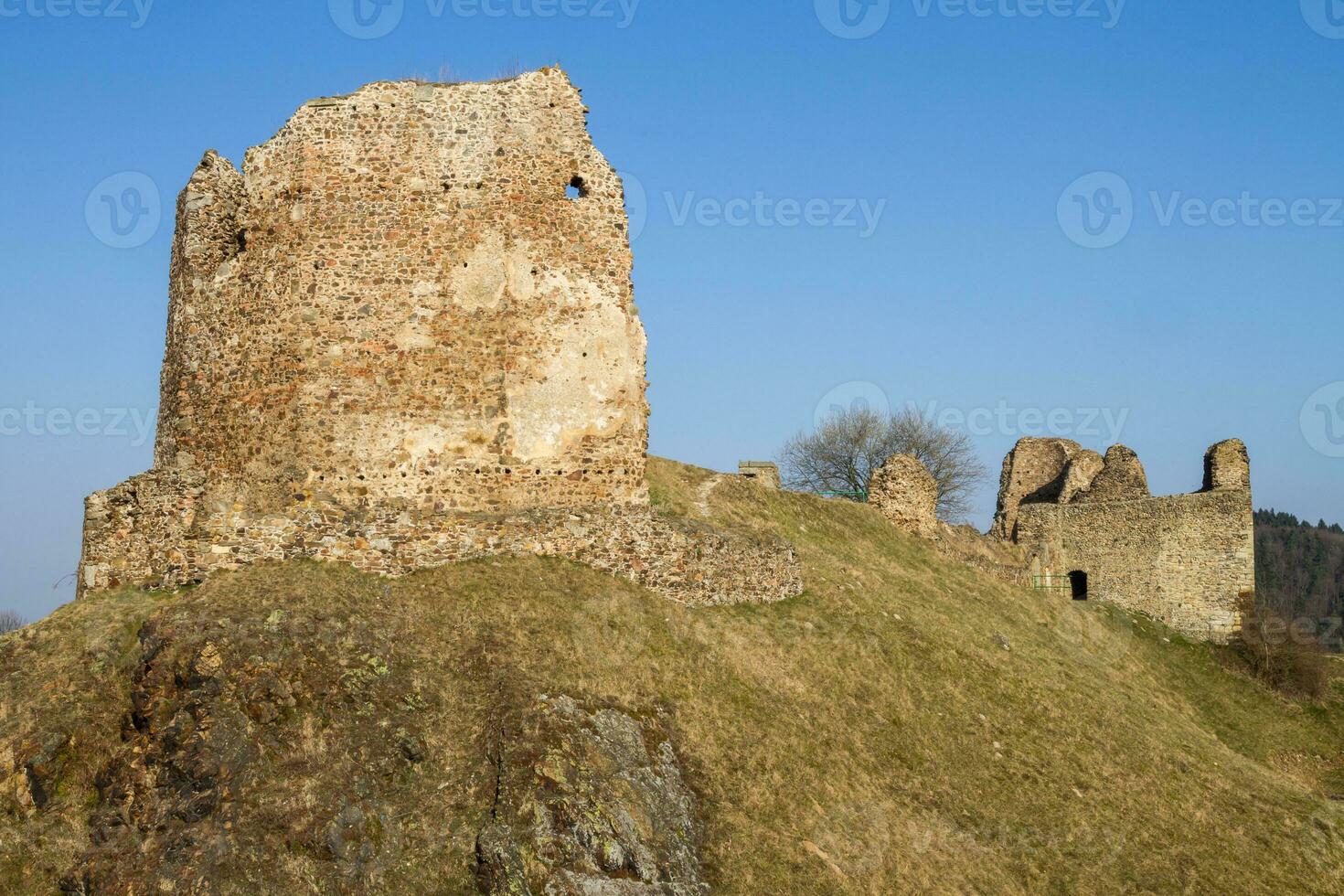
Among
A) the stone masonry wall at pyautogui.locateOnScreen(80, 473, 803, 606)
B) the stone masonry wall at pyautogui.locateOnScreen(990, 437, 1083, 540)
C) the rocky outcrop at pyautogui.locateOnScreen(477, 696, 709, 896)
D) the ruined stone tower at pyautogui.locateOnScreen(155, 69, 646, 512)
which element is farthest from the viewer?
the stone masonry wall at pyautogui.locateOnScreen(990, 437, 1083, 540)

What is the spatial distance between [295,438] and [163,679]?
186 inches

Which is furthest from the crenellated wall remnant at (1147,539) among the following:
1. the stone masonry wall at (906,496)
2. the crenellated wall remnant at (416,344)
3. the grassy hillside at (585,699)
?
the crenellated wall remnant at (416,344)

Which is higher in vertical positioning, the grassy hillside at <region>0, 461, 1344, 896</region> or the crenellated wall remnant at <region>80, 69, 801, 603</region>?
the crenellated wall remnant at <region>80, 69, 801, 603</region>

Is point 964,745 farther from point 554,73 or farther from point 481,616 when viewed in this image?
point 554,73

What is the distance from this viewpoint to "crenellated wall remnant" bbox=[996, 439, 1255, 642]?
1491 inches

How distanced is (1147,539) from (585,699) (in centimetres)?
2804

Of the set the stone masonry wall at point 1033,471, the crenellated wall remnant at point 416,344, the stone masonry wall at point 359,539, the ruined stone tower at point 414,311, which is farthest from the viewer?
the stone masonry wall at point 1033,471

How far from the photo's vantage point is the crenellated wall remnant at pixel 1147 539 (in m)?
37.9

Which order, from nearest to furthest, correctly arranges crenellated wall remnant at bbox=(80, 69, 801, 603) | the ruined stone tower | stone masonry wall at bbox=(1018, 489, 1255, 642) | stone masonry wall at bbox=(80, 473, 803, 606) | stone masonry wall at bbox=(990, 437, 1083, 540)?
1. stone masonry wall at bbox=(80, 473, 803, 606)
2. crenellated wall remnant at bbox=(80, 69, 801, 603)
3. the ruined stone tower
4. stone masonry wall at bbox=(1018, 489, 1255, 642)
5. stone masonry wall at bbox=(990, 437, 1083, 540)

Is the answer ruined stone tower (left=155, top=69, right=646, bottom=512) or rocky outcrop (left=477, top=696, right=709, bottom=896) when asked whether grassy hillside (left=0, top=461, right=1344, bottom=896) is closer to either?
rocky outcrop (left=477, top=696, right=709, bottom=896)

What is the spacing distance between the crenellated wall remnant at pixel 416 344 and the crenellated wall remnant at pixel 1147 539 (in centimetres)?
2213

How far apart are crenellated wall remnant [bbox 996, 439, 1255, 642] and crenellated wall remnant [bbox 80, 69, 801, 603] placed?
22.1 metres

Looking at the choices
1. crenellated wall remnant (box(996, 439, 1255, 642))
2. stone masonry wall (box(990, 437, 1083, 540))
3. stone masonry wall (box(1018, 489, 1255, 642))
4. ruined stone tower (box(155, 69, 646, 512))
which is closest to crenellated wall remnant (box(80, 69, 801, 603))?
ruined stone tower (box(155, 69, 646, 512))

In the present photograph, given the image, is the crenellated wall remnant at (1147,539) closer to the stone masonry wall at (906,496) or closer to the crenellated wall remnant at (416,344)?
the stone masonry wall at (906,496)
